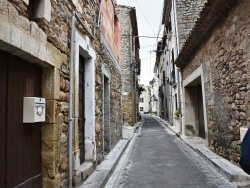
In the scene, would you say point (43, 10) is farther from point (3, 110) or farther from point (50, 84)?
point (3, 110)

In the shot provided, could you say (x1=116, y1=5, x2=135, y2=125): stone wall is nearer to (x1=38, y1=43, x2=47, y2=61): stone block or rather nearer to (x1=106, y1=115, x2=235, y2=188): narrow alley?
(x1=106, y1=115, x2=235, y2=188): narrow alley

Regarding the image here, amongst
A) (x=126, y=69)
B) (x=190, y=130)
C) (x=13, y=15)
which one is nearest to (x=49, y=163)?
(x=13, y=15)

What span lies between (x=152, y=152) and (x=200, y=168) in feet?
7.07

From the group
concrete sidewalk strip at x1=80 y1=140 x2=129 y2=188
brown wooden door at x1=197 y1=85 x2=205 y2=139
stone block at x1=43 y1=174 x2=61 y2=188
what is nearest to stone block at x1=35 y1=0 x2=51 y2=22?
stone block at x1=43 y1=174 x2=61 y2=188

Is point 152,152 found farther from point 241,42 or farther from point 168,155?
point 241,42

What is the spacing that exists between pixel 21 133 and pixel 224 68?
14.1 feet

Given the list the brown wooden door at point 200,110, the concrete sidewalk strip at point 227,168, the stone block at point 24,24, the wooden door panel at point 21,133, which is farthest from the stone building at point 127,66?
the stone block at point 24,24

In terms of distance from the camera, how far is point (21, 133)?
8.26ft

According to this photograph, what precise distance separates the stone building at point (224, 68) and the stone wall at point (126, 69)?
909cm

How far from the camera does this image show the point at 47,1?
9.23 feet

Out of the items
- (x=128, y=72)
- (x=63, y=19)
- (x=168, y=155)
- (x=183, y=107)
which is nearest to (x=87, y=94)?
(x=63, y=19)

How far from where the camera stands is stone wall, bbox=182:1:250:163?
14.4ft

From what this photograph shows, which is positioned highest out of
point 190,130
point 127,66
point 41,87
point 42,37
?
point 127,66

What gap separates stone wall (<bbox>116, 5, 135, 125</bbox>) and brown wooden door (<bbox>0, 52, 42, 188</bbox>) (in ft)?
45.9
